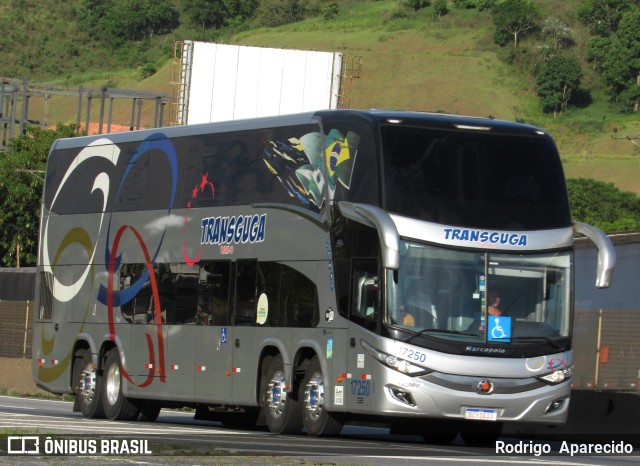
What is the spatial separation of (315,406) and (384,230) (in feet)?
10.2

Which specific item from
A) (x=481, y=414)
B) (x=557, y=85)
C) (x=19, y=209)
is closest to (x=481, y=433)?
(x=481, y=414)

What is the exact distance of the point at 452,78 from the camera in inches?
6875

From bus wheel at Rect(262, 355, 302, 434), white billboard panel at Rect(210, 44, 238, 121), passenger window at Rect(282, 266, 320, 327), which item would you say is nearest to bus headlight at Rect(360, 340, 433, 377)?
passenger window at Rect(282, 266, 320, 327)

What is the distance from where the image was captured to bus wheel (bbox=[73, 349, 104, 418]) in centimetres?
2570

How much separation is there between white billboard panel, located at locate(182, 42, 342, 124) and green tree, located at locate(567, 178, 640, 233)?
5318 centimetres

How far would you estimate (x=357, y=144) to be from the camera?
788 inches

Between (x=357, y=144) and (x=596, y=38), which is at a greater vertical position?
(x=596, y=38)

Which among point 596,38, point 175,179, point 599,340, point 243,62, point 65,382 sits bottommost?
point 65,382

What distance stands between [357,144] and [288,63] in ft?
138

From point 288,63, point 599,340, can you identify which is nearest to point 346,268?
point 599,340

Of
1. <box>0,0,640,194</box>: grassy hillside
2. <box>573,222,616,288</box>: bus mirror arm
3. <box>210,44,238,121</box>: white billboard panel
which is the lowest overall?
<box>573,222,616,288</box>: bus mirror arm

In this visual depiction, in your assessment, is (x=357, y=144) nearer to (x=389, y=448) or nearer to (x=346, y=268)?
(x=346, y=268)

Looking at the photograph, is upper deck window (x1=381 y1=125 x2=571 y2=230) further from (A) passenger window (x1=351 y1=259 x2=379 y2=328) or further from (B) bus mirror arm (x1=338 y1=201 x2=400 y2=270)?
(A) passenger window (x1=351 y1=259 x2=379 y2=328)

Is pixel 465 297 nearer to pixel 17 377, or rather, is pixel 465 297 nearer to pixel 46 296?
pixel 46 296
